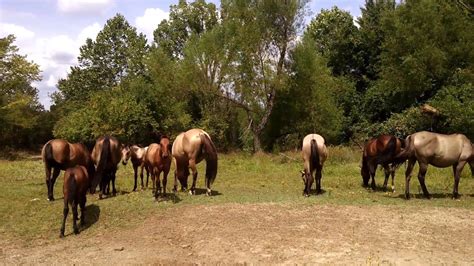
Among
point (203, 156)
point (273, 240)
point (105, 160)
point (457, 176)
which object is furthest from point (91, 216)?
point (457, 176)

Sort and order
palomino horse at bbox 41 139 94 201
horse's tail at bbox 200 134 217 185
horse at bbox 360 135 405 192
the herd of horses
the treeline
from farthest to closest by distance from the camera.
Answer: the treeline → horse at bbox 360 135 405 192 → palomino horse at bbox 41 139 94 201 → the herd of horses → horse's tail at bbox 200 134 217 185

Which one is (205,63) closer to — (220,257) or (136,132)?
(136,132)

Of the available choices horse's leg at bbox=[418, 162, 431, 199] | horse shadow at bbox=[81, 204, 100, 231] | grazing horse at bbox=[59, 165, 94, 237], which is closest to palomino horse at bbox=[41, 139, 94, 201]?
horse shadow at bbox=[81, 204, 100, 231]

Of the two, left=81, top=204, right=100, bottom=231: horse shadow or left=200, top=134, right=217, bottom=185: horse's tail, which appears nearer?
left=81, top=204, right=100, bottom=231: horse shadow

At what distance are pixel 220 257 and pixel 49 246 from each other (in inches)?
150

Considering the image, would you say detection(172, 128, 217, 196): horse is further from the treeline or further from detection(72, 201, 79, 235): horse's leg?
the treeline

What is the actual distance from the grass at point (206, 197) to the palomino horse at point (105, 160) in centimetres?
54

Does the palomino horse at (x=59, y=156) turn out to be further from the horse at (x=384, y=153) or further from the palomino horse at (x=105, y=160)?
the horse at (x=384, y=153)

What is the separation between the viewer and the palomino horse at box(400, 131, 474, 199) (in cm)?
1329

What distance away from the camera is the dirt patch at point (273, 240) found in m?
8.03

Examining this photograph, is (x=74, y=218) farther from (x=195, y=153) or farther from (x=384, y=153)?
(x=384, y=153)

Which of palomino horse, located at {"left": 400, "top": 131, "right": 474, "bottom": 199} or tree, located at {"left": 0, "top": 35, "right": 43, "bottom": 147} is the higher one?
tree, located at {"left": 0, "top": 35, "right": 43, "bottom": 147}

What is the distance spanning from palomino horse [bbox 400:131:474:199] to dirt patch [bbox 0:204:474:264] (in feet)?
7.50

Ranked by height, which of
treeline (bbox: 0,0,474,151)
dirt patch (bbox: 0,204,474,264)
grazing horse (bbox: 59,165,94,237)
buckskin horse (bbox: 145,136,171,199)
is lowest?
dirt patch (bbox: 0,204,474,264)
